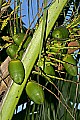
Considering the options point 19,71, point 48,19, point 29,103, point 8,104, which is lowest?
point 29,103

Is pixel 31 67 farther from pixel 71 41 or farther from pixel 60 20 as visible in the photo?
pixel 60 20

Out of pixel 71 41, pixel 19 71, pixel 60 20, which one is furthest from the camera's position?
pixel 60 20

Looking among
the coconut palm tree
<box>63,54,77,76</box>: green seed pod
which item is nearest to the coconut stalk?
the coconut palm tree

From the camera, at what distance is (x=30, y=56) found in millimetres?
939

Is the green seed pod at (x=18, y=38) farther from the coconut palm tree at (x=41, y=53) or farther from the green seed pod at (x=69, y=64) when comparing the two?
the green seed pod at (x=69, y=64)

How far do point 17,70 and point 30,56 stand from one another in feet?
0.22

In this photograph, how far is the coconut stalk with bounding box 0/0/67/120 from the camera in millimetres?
936

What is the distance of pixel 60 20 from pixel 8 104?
358mm

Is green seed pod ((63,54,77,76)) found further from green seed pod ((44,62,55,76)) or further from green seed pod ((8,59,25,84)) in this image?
green seed pod ((8,59,25,84))

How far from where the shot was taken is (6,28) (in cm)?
107

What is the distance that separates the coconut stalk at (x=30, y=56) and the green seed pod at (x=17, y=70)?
0.04 m

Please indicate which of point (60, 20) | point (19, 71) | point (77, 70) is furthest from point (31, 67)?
point (60, 20)

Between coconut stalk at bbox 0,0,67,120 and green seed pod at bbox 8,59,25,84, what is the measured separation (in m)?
0.04

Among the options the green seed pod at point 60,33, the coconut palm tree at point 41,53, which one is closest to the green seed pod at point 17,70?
the coconut palm tree at point 41,53
